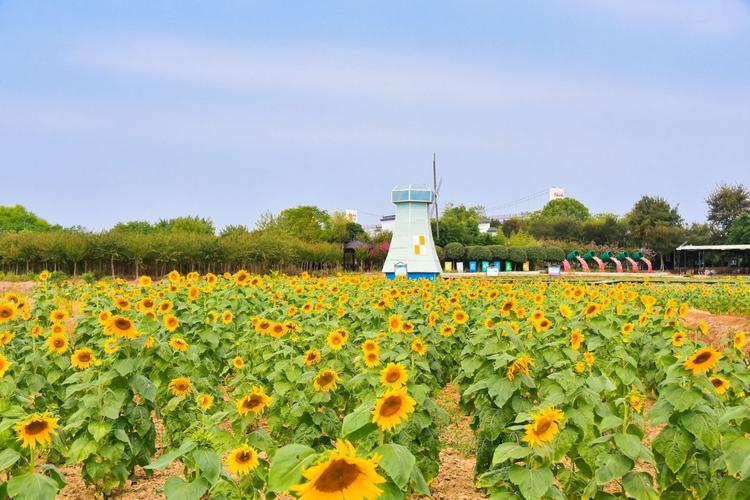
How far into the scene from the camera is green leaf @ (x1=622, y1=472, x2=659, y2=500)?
302 centimetres

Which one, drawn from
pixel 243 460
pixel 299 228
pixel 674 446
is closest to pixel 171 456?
pixel 243 460

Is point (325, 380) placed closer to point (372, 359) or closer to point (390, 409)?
point (372, 359)

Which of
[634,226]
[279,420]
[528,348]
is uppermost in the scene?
[634,226]

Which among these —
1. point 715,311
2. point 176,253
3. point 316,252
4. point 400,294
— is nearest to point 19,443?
point 400,294

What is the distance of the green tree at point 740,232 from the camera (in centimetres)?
5231

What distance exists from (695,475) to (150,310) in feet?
14.3

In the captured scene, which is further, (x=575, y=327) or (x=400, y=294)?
(x=400, y=294)

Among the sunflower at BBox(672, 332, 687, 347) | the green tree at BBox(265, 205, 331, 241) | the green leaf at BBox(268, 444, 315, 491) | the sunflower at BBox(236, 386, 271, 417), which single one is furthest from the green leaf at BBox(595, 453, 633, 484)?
the green tree at BBox(265, 205, 331, 241)

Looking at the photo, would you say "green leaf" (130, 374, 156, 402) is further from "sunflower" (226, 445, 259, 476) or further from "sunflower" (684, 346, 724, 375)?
"sunflower" (684, 346, 724, 375)

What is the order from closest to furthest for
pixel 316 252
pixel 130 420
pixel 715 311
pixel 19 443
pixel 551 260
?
pixel 19 443
pixel 130 420
pixel 715 311
pixel 316 252
pixel 551 260

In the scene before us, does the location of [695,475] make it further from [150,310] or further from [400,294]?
[400,294]

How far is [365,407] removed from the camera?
2.59 meters

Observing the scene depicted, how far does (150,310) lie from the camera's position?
593 cm

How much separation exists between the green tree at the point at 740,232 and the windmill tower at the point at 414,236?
107 feet
